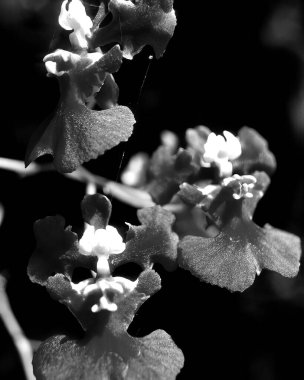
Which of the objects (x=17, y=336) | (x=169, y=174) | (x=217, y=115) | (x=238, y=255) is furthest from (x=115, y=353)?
(x=217, y=115)

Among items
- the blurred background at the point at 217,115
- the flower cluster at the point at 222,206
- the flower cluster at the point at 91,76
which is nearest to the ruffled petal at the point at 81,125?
the flower cluster at the point at 91,76

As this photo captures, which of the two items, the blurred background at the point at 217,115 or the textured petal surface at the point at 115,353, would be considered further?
the blurred background at the point at 217,115

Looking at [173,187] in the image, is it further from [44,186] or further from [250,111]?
[250,111]

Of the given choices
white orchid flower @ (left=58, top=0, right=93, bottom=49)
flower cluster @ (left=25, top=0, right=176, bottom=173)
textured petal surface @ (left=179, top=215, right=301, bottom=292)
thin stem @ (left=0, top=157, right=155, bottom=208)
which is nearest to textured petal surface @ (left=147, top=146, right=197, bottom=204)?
thin stem @ (left=0, top=157, right=155, bottom=208)

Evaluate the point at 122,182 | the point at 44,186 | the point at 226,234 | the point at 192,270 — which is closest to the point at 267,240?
the point at 226,234

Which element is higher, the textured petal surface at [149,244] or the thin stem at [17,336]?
the textured petal surface at [149,244]

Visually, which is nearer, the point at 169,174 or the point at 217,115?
the point at 169,174

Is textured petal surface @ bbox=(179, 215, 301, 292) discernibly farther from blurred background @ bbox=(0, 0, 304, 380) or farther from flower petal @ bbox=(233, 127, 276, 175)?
blurred background @ bbox=(0, 0, 304, 380)

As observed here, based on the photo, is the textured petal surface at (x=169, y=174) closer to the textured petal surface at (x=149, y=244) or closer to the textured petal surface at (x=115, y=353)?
the textured petal surface at (x=149, y=244)

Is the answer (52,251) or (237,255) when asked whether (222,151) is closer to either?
(237,255)
